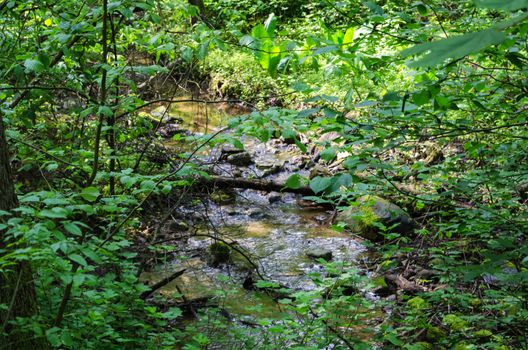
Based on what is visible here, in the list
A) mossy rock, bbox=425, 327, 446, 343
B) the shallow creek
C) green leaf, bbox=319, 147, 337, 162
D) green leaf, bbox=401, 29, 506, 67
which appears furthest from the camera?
the shallow creek

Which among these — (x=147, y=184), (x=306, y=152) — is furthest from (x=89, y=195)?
(x=306, y=152)

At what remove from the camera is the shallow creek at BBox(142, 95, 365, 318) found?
5.25 m

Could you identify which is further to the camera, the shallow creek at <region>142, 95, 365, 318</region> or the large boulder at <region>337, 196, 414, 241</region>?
the large boulder at <region>337, 196, 414, 241</region>

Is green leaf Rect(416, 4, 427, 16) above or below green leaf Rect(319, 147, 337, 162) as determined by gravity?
above

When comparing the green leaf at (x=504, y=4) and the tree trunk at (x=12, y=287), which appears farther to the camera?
the tree trunk at (x=12, y=287)

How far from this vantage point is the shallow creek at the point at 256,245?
5250 mm

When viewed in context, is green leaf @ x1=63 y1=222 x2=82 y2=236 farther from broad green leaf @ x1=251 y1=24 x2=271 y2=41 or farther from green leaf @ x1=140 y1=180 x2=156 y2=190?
broad green leaf @ x1=251 y1=24 x2=271 y2=41

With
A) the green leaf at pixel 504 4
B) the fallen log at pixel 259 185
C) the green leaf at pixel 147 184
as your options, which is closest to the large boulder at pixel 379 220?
the fallen log at pixel 259 185

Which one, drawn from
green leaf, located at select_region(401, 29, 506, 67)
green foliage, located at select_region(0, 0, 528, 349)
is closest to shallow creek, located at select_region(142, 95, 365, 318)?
green foliage, located at select_region(0, 0, 528, 349)

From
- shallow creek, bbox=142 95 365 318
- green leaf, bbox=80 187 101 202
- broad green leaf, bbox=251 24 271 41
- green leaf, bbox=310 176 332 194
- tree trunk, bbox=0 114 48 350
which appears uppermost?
broad green leaf, bbox=251 24 271 41

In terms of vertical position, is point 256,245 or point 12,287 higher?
point 12,287

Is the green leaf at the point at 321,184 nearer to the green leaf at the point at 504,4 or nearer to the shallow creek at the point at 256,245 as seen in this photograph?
the green leaf at the point at 504,4

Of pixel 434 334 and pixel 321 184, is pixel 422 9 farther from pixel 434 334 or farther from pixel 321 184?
pixel 434 334

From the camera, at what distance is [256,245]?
6.73m
